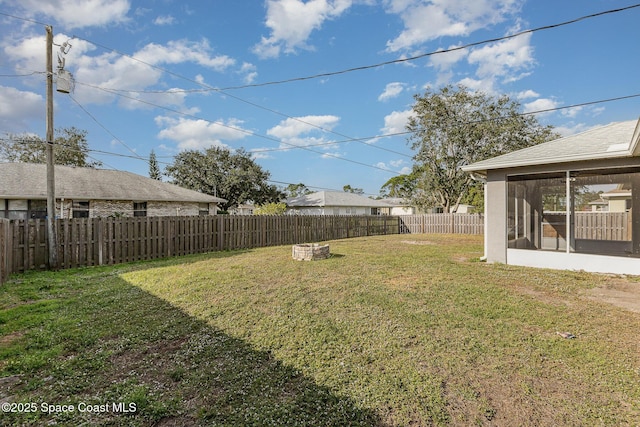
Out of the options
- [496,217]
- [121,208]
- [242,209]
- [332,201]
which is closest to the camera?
[496,217]

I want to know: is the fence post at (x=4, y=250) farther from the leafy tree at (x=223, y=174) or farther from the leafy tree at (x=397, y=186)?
the leafy tree at (x=397, y=186)

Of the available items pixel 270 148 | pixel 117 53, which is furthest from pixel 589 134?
pixel 270 148

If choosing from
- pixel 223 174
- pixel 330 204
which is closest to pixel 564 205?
pixel 330 204

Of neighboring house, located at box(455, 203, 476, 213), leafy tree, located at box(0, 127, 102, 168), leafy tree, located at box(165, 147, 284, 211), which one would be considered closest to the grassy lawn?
leafy tree, located at box(165, 147, 284, 211)

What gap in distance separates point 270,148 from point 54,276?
55.7 feet

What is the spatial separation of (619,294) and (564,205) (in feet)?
11.4

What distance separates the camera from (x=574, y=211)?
8141 millimetres

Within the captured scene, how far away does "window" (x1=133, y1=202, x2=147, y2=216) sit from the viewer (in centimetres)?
1710

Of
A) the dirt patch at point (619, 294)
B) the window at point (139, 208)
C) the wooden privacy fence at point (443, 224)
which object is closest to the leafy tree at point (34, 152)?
the window at point (139, 208)

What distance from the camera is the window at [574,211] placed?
7758mm

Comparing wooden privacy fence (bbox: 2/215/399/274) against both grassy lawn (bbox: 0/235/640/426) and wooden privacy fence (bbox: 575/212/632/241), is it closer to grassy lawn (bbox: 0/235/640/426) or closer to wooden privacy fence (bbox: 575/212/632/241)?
grassy lawn (bbox: 0/235/640/426)

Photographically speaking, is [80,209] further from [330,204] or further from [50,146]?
[330,204]

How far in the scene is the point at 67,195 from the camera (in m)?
14.3

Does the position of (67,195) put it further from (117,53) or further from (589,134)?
(589,134)
